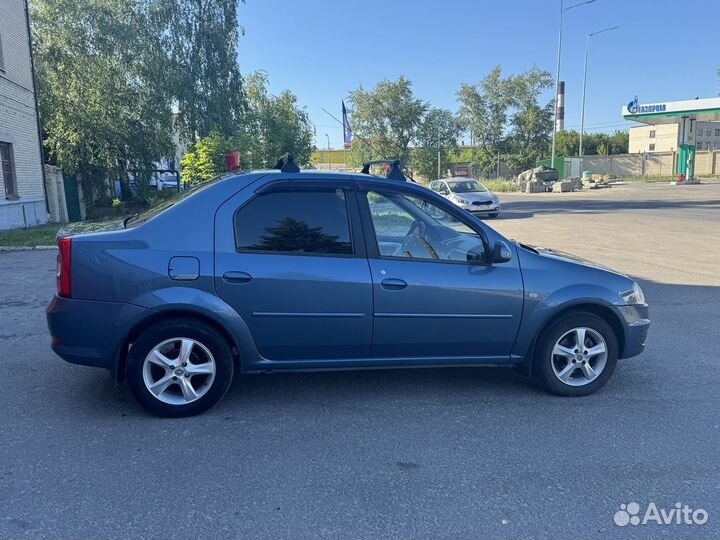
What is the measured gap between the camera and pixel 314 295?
394 centimetres

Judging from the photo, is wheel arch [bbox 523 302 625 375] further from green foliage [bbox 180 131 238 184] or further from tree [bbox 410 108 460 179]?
tree [bbox 410 108 460 179]

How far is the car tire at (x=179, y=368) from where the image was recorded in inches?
151

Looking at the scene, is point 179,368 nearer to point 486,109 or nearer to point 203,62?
point 203,62

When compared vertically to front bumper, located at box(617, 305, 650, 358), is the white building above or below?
above

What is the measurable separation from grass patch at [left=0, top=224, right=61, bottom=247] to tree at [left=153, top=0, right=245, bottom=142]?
10781 millimetres

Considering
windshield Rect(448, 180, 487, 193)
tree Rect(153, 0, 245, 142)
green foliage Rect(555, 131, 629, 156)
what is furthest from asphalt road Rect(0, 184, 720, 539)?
green foliage Rect(555, 131, 629, 156)

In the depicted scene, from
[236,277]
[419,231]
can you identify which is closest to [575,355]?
[419,231]

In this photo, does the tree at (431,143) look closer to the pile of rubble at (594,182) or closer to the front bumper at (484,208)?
the pile of rubble at (594,182)

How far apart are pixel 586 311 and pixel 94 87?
2176 cm

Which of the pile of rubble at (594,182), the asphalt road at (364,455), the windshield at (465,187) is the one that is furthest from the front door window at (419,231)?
the pile of rubble at (594,182)

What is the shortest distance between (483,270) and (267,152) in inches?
843

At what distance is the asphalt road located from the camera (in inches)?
110

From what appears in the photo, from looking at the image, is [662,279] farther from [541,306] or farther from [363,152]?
[363,152]

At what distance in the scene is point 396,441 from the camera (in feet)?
12.0
